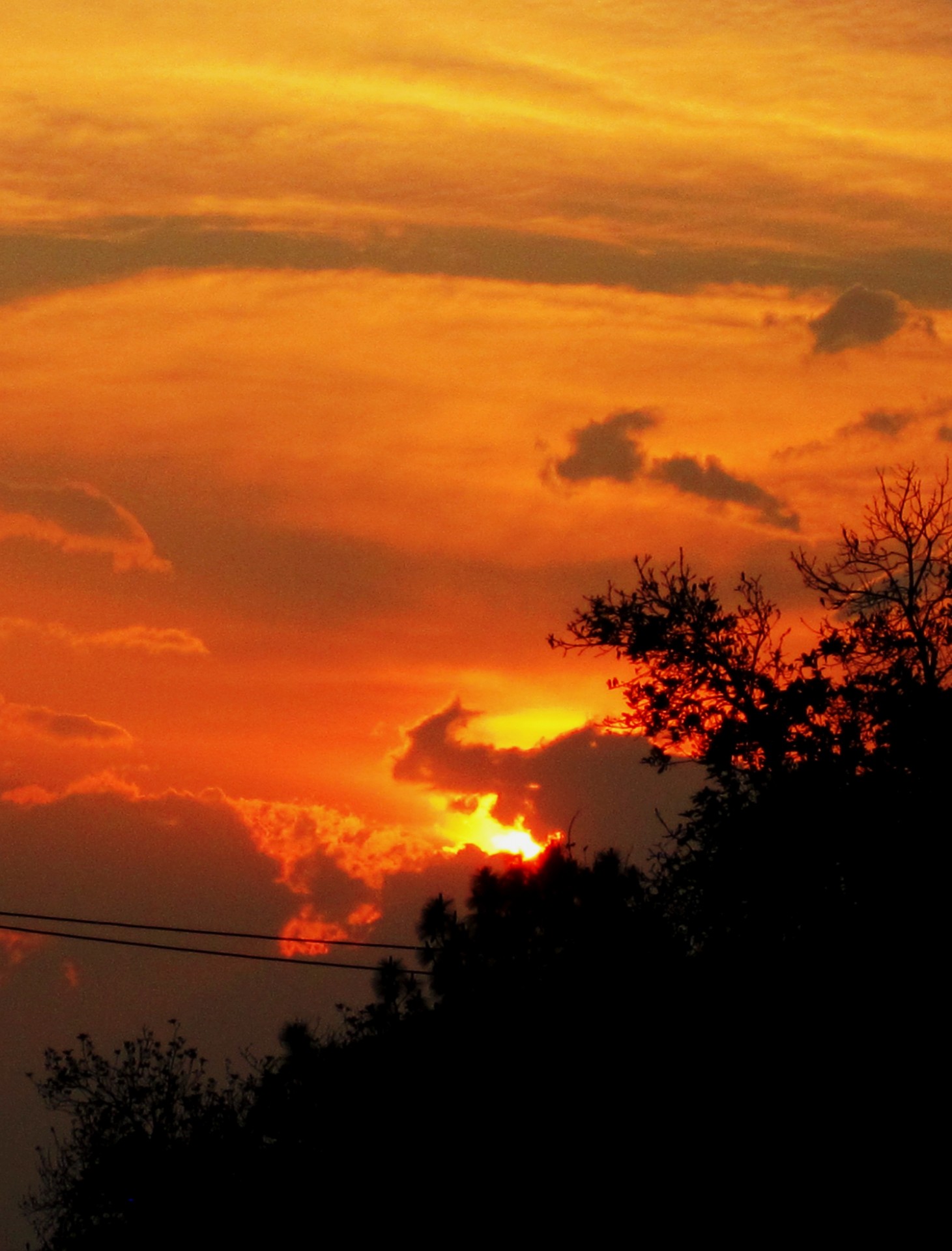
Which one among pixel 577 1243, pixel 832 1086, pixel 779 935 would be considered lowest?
pixel 577 1243

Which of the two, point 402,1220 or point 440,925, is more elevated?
point 440,925

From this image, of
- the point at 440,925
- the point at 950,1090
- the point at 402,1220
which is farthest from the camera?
the point at 440,925

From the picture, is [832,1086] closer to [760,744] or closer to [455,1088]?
[760,744]

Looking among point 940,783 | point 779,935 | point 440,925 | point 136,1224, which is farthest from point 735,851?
point 136,1224

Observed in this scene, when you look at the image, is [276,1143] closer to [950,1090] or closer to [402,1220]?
[402,1220]

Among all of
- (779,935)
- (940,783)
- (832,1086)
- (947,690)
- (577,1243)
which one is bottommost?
(577,1243)

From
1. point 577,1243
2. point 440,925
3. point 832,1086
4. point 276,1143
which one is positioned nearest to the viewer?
point 832,1086

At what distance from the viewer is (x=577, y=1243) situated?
20.6m

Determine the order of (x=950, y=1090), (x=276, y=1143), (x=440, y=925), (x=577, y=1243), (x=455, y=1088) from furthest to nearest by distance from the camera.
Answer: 1. (x=440, y=925)
2. (x=276, y=1143)
3. (x=455, y=1088)
4. (x=577, y=1243)
5. (x=950, y=1090)

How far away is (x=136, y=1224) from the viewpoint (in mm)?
31609

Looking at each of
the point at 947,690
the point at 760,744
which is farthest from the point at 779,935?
the point at 947,690

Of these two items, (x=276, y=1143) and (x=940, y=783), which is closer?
(x=940, y=783)

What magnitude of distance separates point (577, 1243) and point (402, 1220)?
12.4ft

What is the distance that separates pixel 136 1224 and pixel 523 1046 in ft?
37.7
